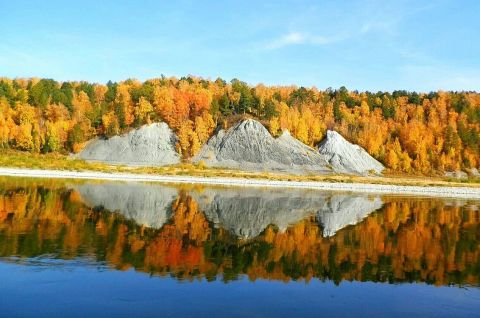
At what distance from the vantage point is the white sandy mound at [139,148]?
102m

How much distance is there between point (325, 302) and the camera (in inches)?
628

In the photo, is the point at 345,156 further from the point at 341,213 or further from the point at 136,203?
the point at 136,203

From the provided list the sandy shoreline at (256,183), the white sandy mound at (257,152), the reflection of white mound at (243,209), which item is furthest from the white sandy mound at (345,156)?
the reflection of white mound at (243,209)

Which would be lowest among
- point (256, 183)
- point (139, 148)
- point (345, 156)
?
point (256, 183)

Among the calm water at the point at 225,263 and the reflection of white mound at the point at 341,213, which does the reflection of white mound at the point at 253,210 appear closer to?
the calm water at the point at 225,263

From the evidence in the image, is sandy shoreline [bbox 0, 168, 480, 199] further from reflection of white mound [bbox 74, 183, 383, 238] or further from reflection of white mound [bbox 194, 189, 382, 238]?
reflection of white mound [bbox 74, 183, 383, 238]

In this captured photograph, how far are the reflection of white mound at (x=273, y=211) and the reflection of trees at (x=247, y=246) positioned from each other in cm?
113

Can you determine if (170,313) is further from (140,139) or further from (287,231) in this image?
(140,139)

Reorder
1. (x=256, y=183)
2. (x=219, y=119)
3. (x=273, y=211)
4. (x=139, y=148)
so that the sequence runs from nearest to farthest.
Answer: (x=273, y=211) < (x=256, y=183) < (x=139, y=148) < (x=219, y=119)

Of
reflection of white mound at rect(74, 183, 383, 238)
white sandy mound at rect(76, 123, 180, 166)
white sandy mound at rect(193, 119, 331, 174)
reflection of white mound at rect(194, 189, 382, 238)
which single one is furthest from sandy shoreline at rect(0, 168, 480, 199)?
white sandy mound at rect(76, 123, 180, 166)

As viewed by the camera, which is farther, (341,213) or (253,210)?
(341,213)

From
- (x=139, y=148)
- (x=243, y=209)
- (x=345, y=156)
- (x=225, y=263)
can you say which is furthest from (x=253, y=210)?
(x=345, y=156)

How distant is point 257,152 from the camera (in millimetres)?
103625

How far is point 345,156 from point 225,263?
294ft
